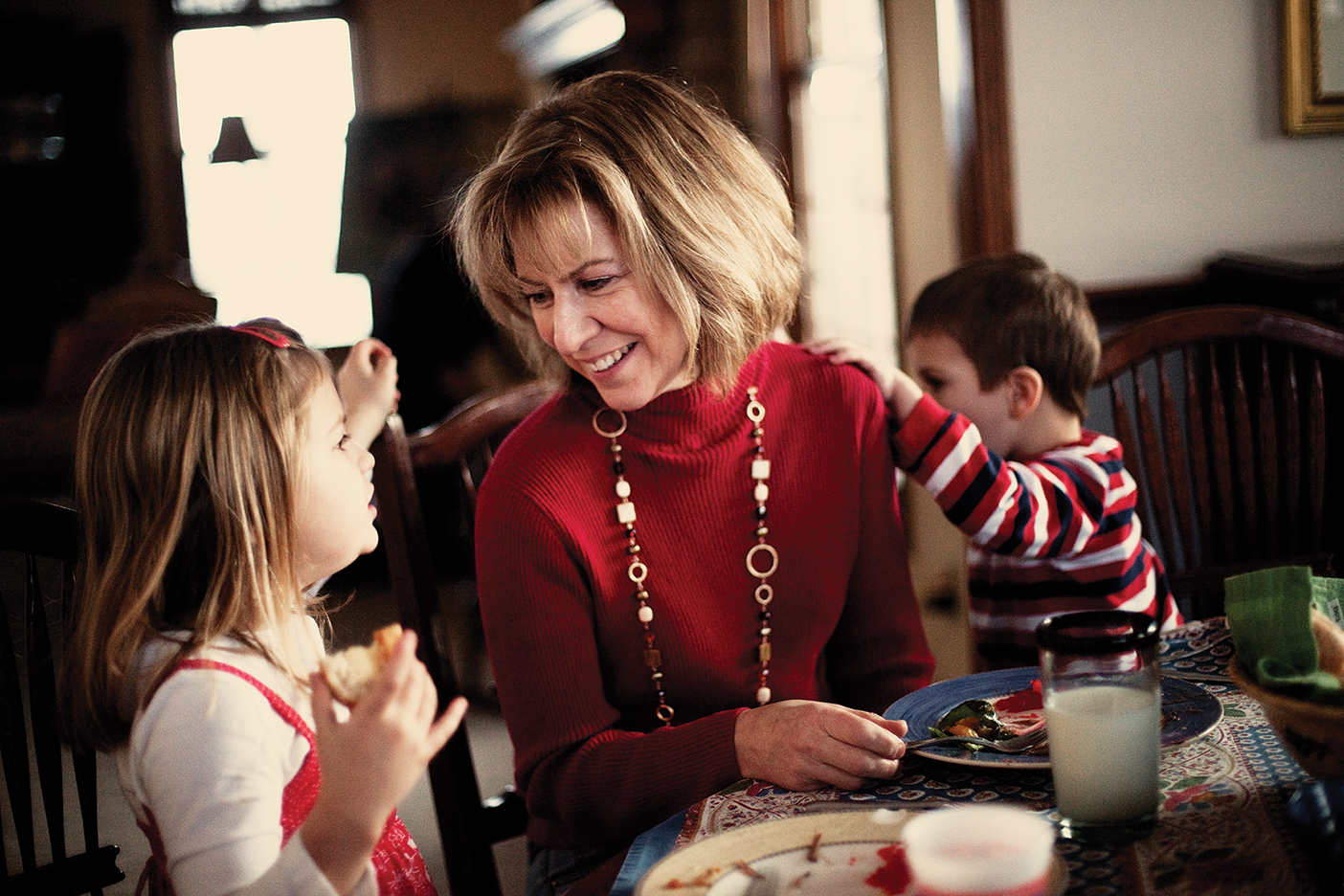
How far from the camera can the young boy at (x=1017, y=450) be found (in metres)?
1.36

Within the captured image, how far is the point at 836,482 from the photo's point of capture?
4.37 feet

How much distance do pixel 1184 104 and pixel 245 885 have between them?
2.18m

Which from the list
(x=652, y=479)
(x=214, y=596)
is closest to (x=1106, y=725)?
(x=652, y=479)

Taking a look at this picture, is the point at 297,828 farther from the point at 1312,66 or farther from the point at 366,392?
the point at 1312,66

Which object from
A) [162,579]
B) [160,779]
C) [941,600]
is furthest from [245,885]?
[941,600]

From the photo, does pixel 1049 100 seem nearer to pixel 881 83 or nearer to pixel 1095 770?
pixel 881 83

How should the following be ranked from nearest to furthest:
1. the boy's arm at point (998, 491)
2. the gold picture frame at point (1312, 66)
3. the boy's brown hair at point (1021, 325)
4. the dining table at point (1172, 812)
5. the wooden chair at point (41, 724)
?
the dining table at point (1172, 812)
the wooden chair at point (41, 724)
the boy's arm at point (998, 491)
the boy's brown hair at point (1021, 325)
the gold picture frame at point (1312, 66)

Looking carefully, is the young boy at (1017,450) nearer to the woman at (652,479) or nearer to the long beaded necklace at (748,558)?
the woman at (652,479)

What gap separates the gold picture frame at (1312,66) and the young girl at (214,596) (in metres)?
2.04

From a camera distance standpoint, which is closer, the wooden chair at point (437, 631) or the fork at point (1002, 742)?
the fork at point (1002, 742)

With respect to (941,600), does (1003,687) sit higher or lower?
higher

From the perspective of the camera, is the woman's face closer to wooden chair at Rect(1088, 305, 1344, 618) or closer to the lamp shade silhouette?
wooden chair at Rect(1088, 305, 1344, 618)

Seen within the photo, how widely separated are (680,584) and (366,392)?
466mm

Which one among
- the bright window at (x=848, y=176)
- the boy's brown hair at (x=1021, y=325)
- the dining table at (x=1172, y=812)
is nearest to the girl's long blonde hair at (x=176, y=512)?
the dining table at (x=1172, y=812)
